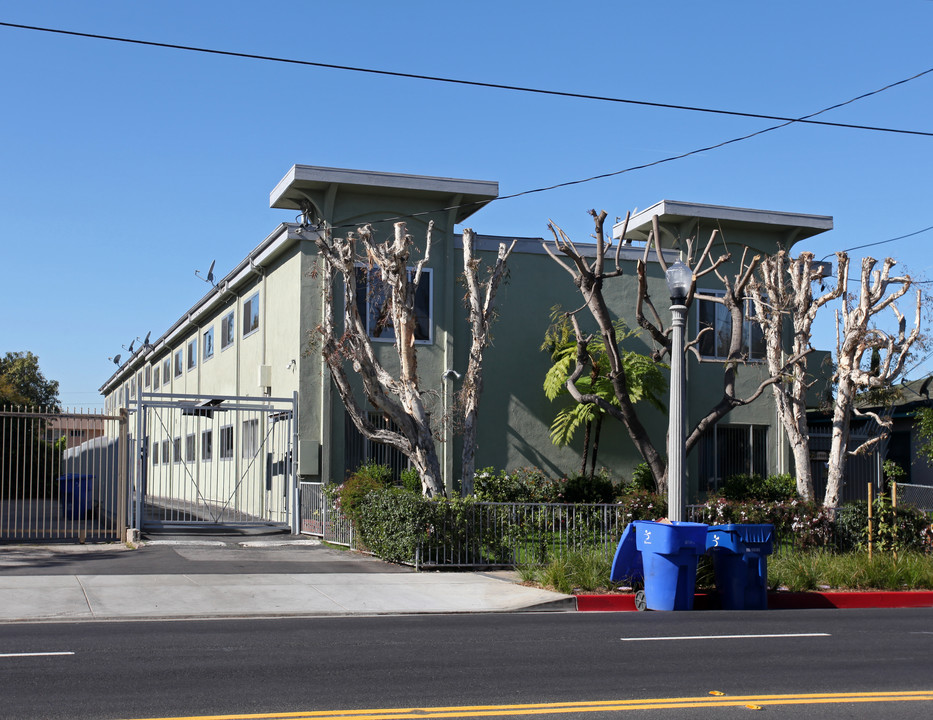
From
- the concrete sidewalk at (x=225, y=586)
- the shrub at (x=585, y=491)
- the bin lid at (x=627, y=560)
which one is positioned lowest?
the concrete sidewalk at (x=225, y=586)

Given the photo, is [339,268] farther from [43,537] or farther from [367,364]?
[43,537]

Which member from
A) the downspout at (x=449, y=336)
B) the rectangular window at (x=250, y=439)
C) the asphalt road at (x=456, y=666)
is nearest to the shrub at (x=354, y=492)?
the downspout at (x=449, y=336)

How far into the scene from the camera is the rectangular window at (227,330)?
1118 inches

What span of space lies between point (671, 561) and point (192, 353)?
24.1 metres

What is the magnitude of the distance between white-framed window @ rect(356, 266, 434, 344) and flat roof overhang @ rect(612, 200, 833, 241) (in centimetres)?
489

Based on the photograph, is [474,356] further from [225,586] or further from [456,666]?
[456,666]

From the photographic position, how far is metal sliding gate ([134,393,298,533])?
21.1 m

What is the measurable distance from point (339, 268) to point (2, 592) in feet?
27.9

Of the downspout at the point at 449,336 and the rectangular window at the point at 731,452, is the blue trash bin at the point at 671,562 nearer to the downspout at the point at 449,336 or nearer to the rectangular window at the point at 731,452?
the downspout at the point at 449,336

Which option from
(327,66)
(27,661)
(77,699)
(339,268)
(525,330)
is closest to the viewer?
(77,699)

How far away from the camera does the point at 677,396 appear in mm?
14648

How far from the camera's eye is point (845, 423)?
2059 cm

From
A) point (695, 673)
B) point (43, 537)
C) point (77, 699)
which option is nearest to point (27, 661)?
point (77, 699)

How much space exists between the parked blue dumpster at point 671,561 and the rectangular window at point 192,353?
22.5 m
